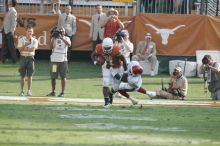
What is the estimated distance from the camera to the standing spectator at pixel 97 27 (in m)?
28.5

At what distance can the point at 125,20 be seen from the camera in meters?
29.3

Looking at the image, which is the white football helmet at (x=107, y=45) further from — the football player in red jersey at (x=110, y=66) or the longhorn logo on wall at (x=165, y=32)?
the longhorn logo on wall at (x=165, y=32)

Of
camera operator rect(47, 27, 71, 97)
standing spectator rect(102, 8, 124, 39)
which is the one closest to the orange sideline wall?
standing spectator rect(102, 8, 124, 39)

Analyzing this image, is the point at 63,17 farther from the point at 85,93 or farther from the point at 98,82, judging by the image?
the point at 85,93

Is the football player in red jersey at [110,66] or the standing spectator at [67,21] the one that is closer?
the football player in red jersey at [110,66]

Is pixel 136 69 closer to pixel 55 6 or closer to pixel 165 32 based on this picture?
pixel 165 32

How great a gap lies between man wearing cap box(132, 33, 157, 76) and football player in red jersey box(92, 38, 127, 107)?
8.42 m

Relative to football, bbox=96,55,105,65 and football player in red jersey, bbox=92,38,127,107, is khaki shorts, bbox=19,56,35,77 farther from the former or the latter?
football, bbox=96,55,105,65

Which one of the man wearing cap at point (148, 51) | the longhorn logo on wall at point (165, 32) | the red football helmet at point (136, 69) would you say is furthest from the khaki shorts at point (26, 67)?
the longhorn logo on wall at point (165, 32)

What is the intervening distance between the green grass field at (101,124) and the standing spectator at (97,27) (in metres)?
5.82

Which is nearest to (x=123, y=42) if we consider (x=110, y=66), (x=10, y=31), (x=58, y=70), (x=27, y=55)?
(x=58, y=70)

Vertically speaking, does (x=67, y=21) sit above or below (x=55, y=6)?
below

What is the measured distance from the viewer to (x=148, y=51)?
91.7 feet

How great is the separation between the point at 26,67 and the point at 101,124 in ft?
23.7
